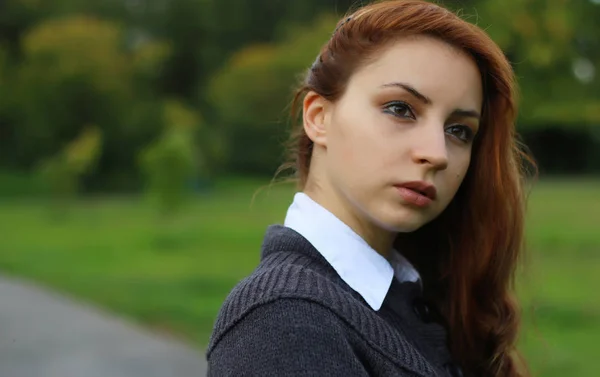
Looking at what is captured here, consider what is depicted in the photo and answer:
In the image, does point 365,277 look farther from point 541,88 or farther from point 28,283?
point 28,283

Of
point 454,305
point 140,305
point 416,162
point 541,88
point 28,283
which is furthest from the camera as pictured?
point 28,283

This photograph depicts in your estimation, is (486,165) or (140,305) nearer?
(486,165)

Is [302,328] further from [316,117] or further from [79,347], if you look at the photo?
[79,347]

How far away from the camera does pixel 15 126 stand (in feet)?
110

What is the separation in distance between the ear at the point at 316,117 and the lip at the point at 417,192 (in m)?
0.20

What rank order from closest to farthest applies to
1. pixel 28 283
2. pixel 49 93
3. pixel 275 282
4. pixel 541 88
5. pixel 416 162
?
pixel 275 282 < pixel 416 162 < pixel 541 88 < pixel 28 283 < pixel 49 93

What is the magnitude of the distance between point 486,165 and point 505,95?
6.8 inches

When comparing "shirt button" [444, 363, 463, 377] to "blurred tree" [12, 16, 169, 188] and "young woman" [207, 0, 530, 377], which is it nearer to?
"young woman" [207, 0, 530, 377]

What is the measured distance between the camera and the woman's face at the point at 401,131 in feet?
4.76

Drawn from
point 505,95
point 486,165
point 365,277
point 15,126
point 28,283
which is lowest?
point 15,126

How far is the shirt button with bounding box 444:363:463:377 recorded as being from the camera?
1.61m

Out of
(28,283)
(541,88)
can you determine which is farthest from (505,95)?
(28,283)

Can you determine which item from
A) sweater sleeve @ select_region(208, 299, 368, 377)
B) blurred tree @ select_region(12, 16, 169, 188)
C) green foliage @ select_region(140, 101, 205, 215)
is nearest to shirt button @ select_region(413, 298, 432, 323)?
sweater sleeve @ select_region(208, 299, 368, 377)

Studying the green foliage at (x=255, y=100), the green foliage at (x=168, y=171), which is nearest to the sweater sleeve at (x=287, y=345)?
the green foliage at (x=168, y=171)
